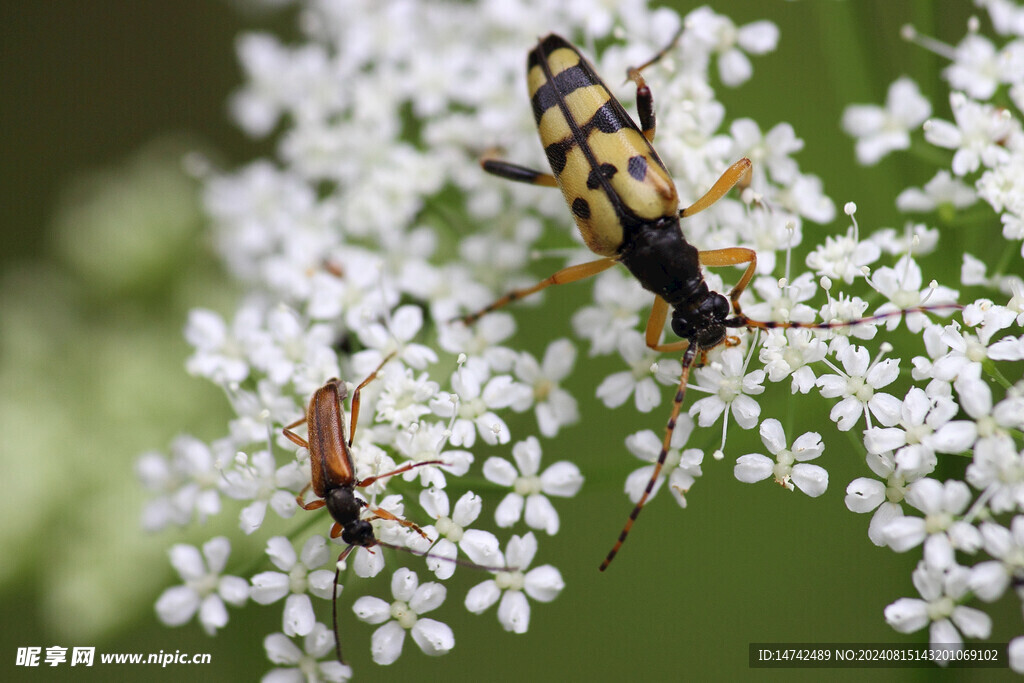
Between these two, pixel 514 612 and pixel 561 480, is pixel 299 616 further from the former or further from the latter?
→ pixel 561 480

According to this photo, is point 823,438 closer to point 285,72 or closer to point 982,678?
point 982,678

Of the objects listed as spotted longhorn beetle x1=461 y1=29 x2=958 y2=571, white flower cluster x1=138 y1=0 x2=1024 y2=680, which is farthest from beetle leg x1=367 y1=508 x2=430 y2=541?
spotted longhorn beetle x1=461 y1=29 x2=958 y2=571

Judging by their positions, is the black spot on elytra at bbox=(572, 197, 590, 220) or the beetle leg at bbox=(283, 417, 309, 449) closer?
the beetle leg at bbox=(283, 417, 309, 449)

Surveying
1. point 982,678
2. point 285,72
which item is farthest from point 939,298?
point 285,72

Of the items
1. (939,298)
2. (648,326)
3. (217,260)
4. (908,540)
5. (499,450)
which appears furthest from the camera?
(217,260)

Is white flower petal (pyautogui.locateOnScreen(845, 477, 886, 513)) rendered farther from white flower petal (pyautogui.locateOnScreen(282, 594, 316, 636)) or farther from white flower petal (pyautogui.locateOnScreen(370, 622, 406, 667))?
white flower petal (pyautogui.locateOnScreen(282, 594, 316, 636))
